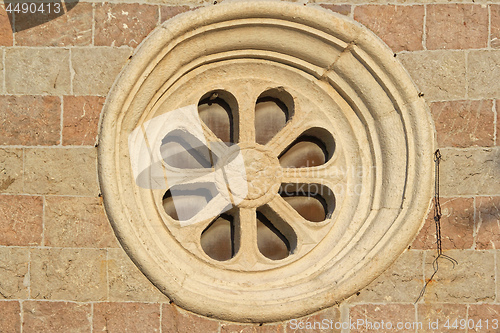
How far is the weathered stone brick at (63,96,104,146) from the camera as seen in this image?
3375 millimetres

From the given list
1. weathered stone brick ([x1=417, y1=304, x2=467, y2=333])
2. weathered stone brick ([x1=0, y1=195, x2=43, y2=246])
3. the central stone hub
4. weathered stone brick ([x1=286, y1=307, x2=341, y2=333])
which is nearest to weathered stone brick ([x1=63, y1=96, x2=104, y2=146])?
weathered stone brick ([x1=0, y1=195, x2=43, y2=246])

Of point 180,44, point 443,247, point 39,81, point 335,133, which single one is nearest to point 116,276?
point 39,81

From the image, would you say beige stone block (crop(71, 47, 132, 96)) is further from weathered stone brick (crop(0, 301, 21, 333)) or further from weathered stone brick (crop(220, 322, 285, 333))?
weathered stone brick (crop(220, 322, 285, 333))

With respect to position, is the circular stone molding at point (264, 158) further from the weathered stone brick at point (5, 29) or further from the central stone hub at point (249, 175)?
the weathered stone brick at point (5, 29)

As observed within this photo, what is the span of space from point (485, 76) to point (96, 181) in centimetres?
253

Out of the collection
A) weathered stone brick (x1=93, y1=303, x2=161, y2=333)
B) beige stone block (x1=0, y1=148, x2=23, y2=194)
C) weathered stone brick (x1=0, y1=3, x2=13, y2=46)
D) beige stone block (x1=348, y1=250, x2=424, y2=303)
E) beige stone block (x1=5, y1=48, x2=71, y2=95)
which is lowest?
weathered stone brick (x1=93, y1=303, x2=161, y2=333)

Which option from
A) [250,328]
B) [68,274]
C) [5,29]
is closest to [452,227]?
[250,328]

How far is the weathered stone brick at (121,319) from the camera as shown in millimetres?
3320

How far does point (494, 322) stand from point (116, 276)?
2343 millimetres

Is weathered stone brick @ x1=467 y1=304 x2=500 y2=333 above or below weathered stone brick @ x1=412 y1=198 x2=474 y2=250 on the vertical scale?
below

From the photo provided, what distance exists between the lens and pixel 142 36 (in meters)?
3.44

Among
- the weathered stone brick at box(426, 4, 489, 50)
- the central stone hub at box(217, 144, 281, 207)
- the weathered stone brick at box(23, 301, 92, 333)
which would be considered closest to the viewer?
the weathered stone brick at box(23, 301, 92, 333)

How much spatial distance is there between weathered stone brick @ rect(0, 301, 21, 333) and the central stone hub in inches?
58.0

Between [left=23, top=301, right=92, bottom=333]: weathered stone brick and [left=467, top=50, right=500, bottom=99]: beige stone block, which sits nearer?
[left=23, top=301, right=92, bottom=333]: weathered stone brick
